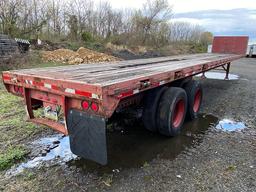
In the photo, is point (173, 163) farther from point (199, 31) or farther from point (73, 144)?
point (199, 31)

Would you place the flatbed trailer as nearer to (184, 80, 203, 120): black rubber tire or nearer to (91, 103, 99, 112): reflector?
(91, 103, 99, 112): reflector

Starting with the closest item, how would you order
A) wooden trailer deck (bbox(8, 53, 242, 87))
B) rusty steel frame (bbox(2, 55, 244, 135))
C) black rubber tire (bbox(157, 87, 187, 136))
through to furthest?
rusty steel frame (bbox(2, 55, 244, 135)) → wooden trailer deck (bbox(8, 53, 242, 87)) → black rubber tire (bbox(157, 87, 187, 136))

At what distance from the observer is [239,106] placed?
5898 millimetres

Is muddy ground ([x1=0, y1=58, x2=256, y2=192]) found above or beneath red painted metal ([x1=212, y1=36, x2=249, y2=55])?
beneath

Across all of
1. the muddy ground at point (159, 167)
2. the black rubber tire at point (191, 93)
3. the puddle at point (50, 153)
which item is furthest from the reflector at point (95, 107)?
the black rubber tire at point (191, 93)

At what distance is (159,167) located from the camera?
293cm

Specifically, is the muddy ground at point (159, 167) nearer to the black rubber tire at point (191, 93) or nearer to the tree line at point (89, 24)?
the black rubber tire at point (191, 93)

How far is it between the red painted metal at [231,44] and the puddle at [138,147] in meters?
8.92

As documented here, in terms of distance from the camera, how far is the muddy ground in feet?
8.39

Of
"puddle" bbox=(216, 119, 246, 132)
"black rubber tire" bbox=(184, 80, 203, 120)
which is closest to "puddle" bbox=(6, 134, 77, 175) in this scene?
"black rubber tire" bbox=(184, 80, 203, 120)

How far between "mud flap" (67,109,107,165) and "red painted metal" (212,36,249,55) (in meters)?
11.4

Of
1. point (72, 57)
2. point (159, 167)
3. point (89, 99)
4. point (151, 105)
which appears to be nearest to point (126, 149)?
point (159, 167)

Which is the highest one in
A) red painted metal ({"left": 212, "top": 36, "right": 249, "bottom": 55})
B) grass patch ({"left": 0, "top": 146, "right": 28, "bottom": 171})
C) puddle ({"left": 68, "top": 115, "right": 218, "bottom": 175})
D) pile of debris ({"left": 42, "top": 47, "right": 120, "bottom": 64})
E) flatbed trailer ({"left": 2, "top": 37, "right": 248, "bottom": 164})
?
red painted metal ({"left": 212, "top": 36, "right": 249, "bottom": 55})

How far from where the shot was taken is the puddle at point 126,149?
9.66ft
